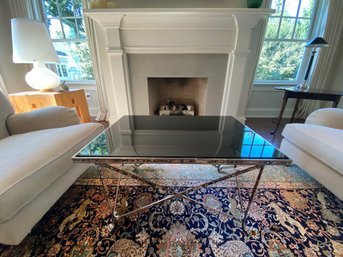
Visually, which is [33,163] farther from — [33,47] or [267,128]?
[267,128]

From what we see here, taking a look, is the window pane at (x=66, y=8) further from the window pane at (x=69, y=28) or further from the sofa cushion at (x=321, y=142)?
the sofa cushion at (x=321, y=142)

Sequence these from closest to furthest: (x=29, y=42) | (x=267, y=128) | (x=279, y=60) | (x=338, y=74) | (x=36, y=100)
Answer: (x=29, y=42) → (x=36, y=100) → (x=267, y=128) → (x=338, y=74) → (x=279, y=60)

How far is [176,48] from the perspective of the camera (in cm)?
201

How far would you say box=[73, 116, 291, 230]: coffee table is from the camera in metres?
0.76

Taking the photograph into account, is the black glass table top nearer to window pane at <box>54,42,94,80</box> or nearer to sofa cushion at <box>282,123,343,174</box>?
sofa cushion at <box>282,123,343,174</box>

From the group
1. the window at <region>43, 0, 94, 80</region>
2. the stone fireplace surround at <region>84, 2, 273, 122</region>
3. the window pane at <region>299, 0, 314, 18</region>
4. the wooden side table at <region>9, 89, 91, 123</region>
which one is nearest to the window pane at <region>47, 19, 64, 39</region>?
the window at <region>43, 0, 94, 80</region>

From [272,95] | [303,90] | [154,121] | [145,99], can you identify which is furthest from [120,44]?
[272,95]

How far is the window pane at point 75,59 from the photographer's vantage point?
2.58m

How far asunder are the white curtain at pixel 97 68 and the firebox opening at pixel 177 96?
849 mm

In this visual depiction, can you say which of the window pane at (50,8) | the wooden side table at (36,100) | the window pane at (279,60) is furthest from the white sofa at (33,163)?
the window pane at (279,60)

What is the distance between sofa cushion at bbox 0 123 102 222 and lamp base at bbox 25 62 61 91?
1.05 metres

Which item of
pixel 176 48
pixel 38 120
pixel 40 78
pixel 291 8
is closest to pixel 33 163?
pixel 38 120

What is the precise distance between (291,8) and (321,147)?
2584 mm

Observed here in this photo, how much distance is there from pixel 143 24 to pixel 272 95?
2.35 m
